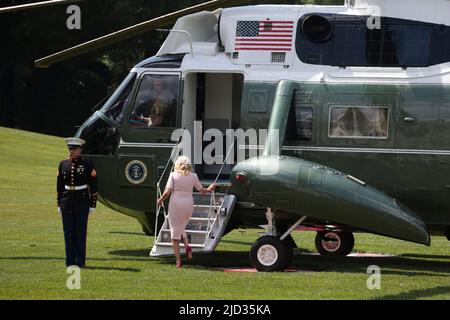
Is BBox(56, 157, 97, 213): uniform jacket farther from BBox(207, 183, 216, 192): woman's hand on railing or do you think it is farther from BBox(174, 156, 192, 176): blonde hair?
BBox(207, 183, 216, 192): woman's hand on railing

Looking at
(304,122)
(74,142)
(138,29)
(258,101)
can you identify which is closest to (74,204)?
(74,142)

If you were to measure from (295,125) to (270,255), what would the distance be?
214 centimetres

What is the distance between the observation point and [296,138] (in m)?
15.6

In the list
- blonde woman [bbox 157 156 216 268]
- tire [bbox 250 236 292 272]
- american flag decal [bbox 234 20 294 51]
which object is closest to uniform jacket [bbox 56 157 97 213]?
blonde woman [bbox 157 156 216 268]

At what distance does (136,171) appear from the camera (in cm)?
1623

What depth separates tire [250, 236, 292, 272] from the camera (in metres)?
14.8

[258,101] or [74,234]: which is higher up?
[258,101]

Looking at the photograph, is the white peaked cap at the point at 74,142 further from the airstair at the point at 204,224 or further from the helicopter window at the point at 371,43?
the helicopter window at the point at 371,43

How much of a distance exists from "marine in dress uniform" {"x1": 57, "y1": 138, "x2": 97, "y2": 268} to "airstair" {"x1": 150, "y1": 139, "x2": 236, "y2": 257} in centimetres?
114

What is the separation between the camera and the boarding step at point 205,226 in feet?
49.6

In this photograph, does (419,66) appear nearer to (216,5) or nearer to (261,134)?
(261,134)

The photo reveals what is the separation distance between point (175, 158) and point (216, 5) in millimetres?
3248

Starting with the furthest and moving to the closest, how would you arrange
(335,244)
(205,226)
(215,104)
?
(335,244) < (215,104) < (205,226)

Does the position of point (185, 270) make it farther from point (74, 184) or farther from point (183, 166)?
point (74, 184)
